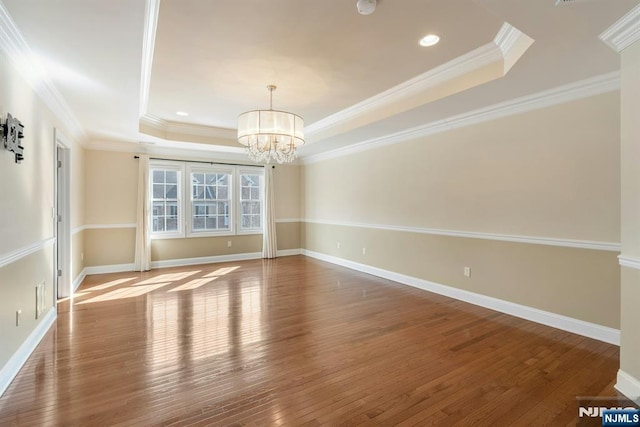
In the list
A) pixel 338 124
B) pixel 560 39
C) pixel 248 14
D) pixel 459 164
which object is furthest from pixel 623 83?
pixel 338 124

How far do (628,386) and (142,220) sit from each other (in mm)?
6960

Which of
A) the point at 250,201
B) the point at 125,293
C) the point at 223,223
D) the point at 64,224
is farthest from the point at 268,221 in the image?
the point at 64,224

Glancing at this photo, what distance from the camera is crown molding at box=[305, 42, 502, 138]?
2.95 m

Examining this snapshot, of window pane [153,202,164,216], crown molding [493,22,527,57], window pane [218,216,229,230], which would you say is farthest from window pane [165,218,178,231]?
crown molding [493,22,527,57]

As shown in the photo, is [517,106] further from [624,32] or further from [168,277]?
[168,277]

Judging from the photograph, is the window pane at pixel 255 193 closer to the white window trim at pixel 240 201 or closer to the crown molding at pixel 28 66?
the white window trim at pixel 240 201

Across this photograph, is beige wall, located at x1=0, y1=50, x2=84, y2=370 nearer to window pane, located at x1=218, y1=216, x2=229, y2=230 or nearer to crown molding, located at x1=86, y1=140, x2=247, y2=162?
crown molding, located at x1=86, y1=140, x2=247, y2=162

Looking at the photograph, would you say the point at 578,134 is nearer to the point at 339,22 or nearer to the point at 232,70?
the point at 339,22

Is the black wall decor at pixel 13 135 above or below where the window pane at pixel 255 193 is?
above

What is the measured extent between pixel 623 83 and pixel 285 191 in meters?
6.51

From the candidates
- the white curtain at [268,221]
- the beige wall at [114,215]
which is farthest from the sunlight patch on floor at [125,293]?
the white curtain at [268,221]

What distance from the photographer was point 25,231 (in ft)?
8.75

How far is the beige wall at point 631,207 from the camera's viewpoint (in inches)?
78.7

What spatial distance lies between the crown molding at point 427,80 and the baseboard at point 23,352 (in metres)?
4.54
